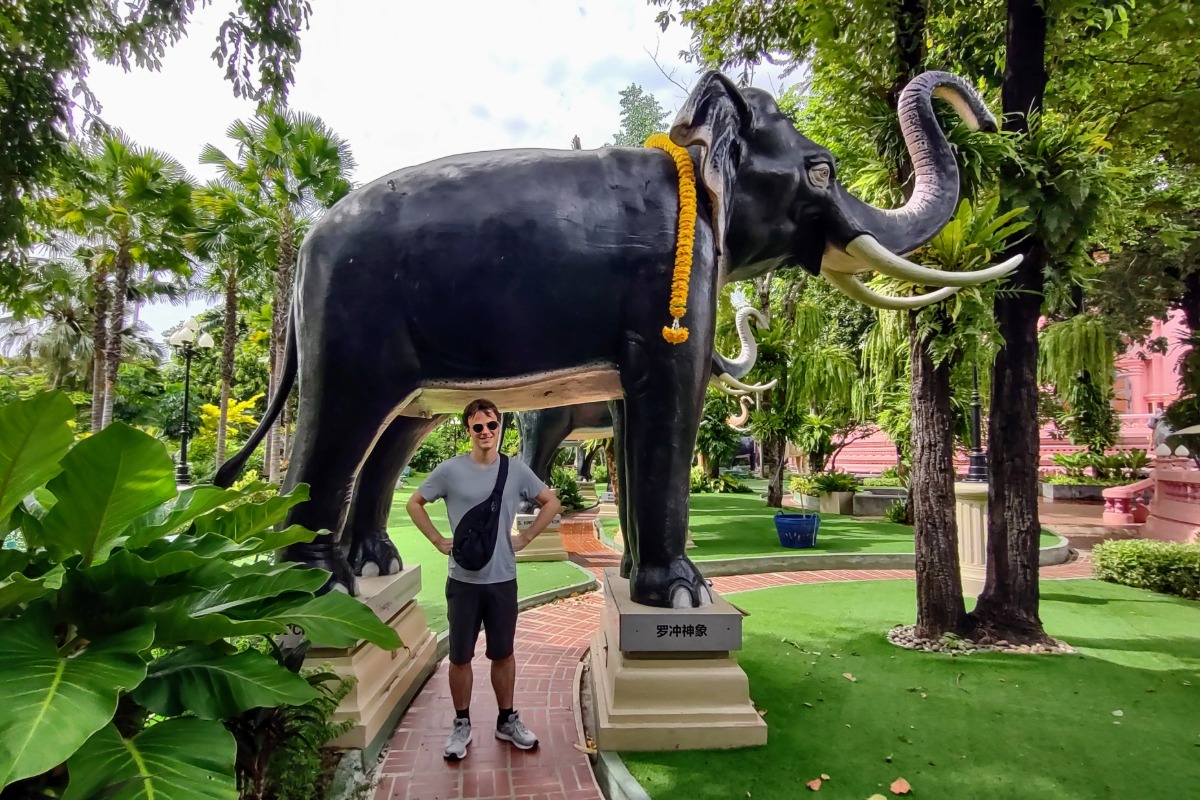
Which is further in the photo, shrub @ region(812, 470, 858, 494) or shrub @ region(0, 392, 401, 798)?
shrub @ region(812, 470, 858, 494)

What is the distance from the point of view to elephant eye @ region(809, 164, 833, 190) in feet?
11.2

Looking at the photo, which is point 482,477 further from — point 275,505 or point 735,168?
point 735,168

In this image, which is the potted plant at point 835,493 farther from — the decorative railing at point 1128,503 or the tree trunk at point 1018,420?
the tree trunk at point 1018,420

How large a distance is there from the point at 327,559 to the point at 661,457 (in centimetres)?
166

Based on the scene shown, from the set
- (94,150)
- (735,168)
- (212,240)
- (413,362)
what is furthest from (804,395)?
(94,150)

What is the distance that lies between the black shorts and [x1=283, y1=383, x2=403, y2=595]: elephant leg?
63 cm

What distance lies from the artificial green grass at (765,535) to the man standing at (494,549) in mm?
5700

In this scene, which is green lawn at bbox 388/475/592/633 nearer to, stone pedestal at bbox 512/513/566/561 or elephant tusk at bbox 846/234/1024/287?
stone pedestal at bbox 512/513/566/561

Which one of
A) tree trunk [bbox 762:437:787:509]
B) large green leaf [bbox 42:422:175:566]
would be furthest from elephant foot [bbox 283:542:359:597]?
tree trunk [bbox 762:437:787:509]

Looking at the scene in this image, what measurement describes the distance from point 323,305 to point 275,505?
1237 mm

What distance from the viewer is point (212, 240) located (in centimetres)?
1414

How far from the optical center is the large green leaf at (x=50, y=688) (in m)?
1.16

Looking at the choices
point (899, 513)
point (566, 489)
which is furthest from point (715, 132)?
point (899, 513)

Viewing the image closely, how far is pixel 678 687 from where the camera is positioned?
120 inches
